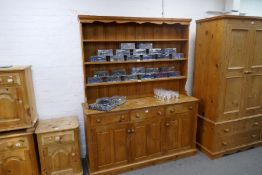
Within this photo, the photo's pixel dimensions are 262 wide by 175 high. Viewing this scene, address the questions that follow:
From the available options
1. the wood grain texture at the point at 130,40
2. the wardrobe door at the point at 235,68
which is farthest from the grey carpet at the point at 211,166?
the wood grain texture at the point at 130,40

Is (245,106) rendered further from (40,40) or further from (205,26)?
(40,40)

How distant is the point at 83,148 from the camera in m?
2.96

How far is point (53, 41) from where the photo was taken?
256 cm

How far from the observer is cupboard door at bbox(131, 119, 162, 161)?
2.63 meters

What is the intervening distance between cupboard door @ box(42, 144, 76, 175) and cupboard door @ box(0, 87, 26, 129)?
0.49 metres

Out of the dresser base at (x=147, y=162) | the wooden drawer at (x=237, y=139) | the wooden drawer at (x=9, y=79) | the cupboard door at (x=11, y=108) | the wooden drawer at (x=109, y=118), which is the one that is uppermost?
the wooden drawer at (x=9, y=79)

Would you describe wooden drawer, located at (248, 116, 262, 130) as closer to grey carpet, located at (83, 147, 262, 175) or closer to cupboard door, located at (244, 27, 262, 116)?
cupboard door, located at (244, 27, 262, 116)

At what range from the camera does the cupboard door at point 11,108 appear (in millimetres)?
2148

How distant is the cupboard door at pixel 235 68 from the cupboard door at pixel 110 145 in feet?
5.00

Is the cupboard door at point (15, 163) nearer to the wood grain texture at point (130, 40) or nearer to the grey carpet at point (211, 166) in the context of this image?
the wood grain texture at point (130, 40)

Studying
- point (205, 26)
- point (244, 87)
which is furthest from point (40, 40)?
point (244, 87)

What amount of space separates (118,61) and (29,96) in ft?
4.03

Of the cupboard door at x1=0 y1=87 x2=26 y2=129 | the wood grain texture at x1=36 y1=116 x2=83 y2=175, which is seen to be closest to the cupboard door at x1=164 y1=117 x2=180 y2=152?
the wood grain texture at x1=36 y1=116 x2=83 y2=175

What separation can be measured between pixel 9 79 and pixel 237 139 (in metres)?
3.39
